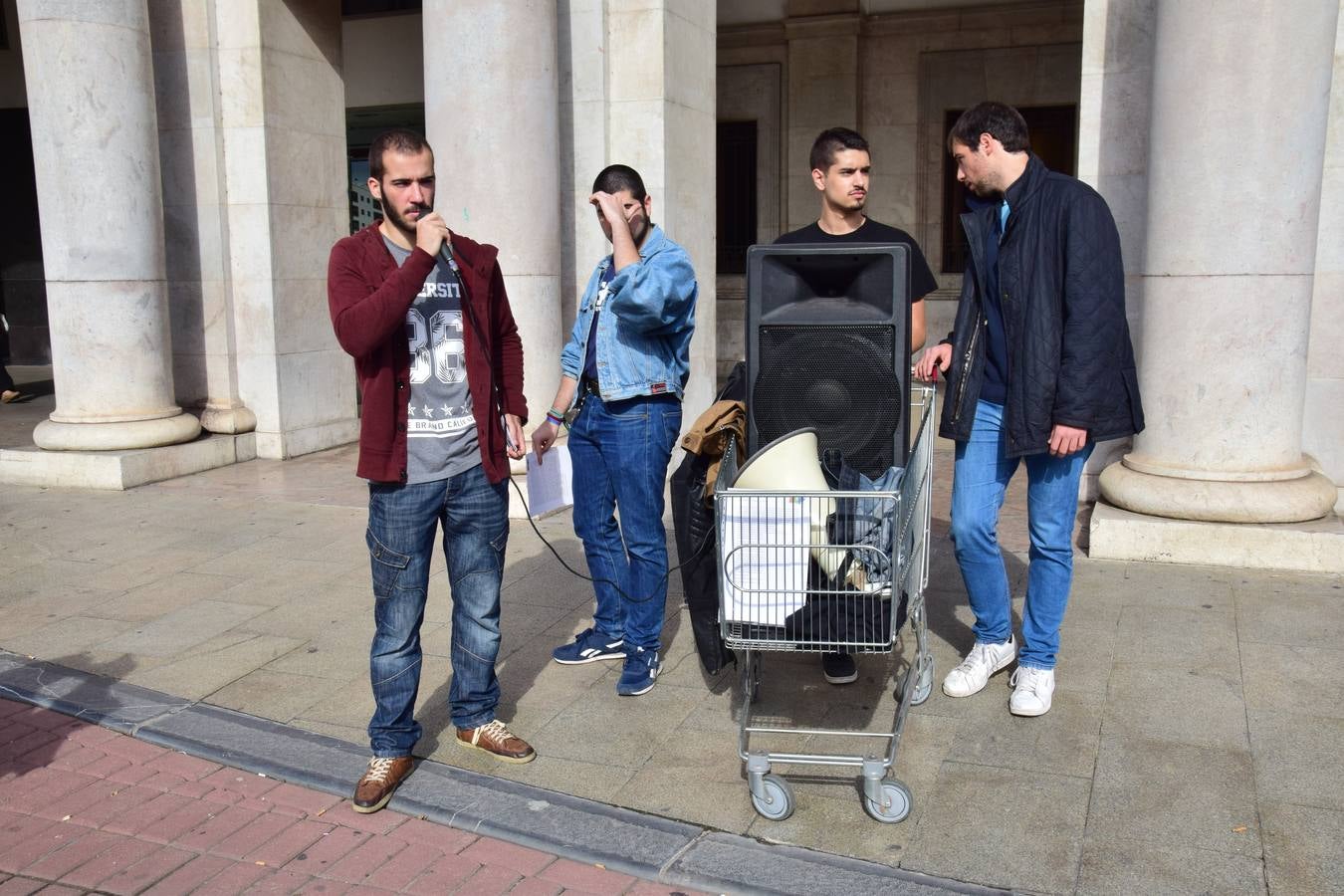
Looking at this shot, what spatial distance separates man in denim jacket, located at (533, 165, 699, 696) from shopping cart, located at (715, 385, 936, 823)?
1.06m

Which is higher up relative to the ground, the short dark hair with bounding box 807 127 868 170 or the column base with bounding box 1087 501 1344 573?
the short dark hair with bounding box 807 127 868 170

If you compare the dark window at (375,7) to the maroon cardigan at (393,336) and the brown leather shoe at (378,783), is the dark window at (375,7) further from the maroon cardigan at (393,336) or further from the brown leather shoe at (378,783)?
the brown leather shoe at (378,783)

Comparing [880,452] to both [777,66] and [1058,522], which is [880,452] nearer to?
[1058,522]

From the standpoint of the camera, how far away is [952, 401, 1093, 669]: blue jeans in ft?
14.6

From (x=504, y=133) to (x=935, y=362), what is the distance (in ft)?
13.4

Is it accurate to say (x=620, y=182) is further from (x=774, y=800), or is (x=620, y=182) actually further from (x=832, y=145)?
(x=774, y=800)

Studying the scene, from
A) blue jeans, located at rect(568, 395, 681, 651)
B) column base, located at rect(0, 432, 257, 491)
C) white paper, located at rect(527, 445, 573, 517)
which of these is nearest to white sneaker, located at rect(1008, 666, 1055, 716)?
blue jeans, located at rect(568, 395, 681, 651)

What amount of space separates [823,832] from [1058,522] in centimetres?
151

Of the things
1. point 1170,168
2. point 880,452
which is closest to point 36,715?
point 880,452

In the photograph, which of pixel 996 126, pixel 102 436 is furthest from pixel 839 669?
pixel 102 436

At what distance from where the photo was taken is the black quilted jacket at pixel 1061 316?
13.8 ft

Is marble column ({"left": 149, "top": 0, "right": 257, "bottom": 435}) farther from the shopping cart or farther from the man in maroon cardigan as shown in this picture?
the shopping cart

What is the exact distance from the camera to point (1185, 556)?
20.9 ft

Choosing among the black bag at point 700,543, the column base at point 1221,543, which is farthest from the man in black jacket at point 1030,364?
the column base at point 1221,543
